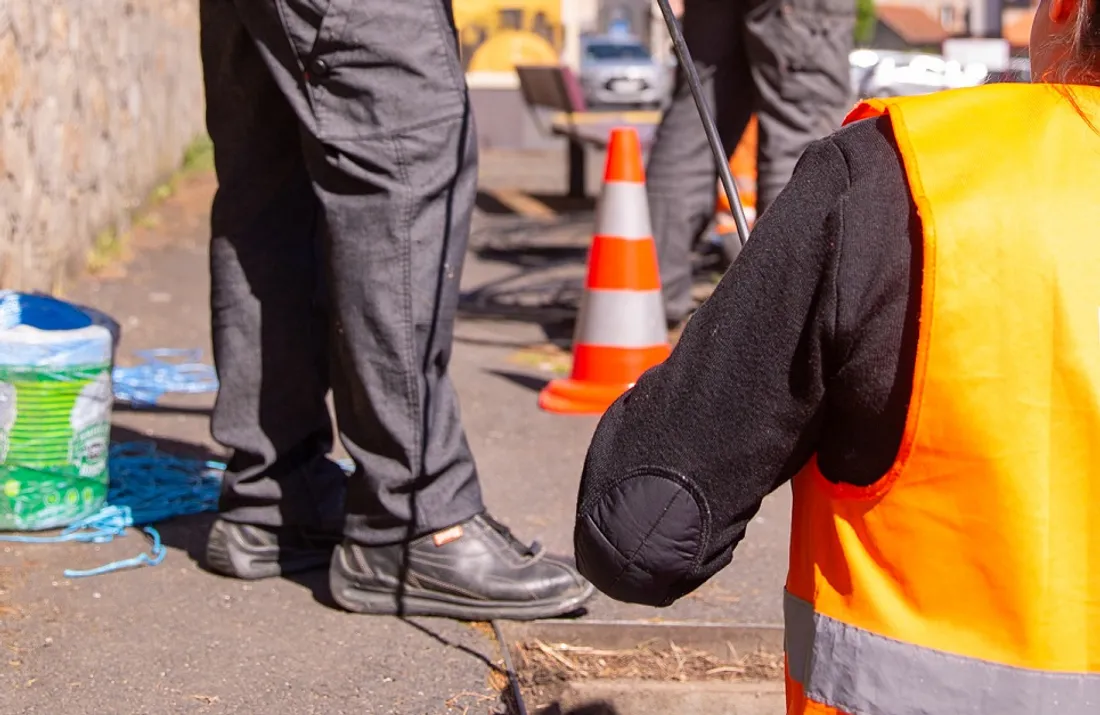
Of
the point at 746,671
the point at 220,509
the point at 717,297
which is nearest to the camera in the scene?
the point at 717,297

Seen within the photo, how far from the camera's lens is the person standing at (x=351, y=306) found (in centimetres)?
246

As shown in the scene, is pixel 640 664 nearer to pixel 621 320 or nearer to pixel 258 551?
pixel 258 551

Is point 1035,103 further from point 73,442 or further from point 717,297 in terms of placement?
→ point 73,442

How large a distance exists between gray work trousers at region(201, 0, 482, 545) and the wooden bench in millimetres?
5632

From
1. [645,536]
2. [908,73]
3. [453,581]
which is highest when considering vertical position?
[645,536]

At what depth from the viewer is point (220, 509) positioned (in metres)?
2.87

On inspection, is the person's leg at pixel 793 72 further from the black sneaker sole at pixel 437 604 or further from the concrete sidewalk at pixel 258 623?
the black sneaker sole at pixel 437 604

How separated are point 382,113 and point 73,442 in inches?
43.2

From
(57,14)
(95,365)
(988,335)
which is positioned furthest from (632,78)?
(988,335)

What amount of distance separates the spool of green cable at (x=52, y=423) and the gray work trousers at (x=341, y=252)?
1.28 ft

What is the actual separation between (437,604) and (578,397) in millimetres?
1759

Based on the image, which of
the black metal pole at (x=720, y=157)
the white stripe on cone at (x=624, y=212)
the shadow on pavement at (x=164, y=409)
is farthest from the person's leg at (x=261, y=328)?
the white stripe on cone at (x=624, y=212)

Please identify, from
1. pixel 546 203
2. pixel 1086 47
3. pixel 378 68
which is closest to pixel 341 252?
pixel 378 68

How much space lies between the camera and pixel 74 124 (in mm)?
6301
